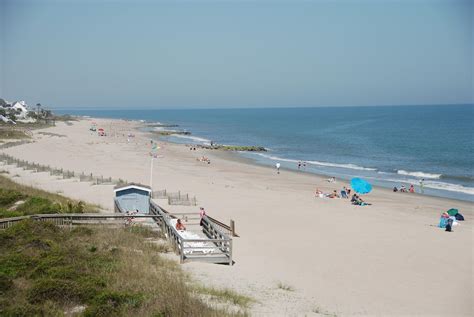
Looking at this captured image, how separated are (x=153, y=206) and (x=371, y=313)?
10.5m

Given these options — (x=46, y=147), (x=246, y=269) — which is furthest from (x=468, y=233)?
(x=46, y=147)

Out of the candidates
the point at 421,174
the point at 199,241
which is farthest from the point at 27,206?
the point at 421,174

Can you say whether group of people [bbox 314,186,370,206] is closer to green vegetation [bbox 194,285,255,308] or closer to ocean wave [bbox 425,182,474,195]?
ocean wave [bbox 425,182,474,195]

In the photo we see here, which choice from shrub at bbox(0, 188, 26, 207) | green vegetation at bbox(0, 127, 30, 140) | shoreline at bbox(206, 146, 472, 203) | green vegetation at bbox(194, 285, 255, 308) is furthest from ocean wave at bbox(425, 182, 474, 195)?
green vegetation at bbox(0, 127, 30, 140)

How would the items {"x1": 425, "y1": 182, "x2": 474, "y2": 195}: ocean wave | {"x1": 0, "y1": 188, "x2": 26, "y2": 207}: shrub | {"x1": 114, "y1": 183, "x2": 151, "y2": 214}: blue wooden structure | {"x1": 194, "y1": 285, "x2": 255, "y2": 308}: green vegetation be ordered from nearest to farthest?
{"x1": 194, "y1": 285, "x2": 255, "y2": 308}: green vegetation, {"x1": 0, "y1": 188, "x2": 26, "y2": 207}: shrub, {"x1": 114, "y1": 183, "x2": 151, "y2": 214}: blue wooden structure, {"x1": 425, "y1": 182, "x2": 474, "y2": 195}: ocean wave

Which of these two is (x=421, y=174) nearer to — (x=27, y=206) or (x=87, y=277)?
(x=27, y=206)

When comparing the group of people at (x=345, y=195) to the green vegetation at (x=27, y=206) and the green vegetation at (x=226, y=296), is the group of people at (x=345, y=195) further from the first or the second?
the green vegetation at (x=226, y=296)

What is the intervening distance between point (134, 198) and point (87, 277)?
390 inches

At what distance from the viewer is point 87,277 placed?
10539 millimetres

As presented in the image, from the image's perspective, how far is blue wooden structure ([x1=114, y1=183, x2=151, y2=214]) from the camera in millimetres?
20172

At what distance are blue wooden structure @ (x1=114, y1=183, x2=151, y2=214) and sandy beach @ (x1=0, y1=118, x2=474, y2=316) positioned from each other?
3.24 m

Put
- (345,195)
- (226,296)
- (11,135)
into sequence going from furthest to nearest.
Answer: (11,135) → (345,195) → (226,296)

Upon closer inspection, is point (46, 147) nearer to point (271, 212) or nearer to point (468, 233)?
point (271, 212)

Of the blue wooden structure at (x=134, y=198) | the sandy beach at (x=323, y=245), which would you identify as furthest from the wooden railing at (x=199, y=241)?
the blue wooden structure at (x=134, y=198)
